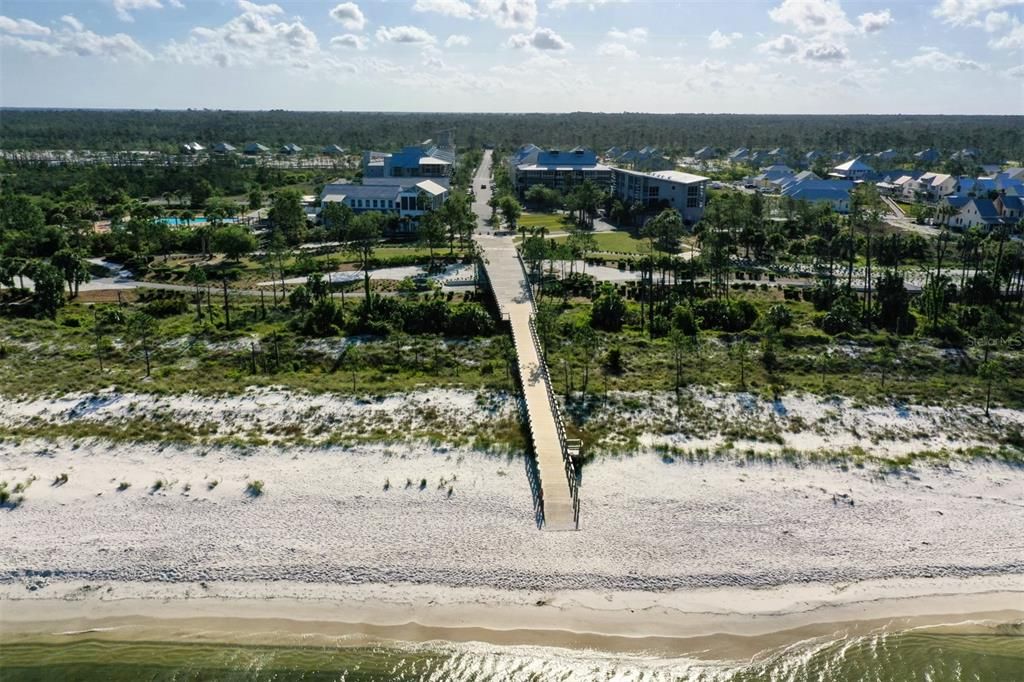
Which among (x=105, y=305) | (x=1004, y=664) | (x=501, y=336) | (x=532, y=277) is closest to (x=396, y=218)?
(x=532, y=277)

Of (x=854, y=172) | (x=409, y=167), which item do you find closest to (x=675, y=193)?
(x=409, y=167)

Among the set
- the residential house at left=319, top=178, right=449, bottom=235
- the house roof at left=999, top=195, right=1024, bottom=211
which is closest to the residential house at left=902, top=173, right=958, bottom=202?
the house roof at left=999, top=195, right=1024, bottom=211

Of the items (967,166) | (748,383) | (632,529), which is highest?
(967,166)

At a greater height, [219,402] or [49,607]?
[219,402]

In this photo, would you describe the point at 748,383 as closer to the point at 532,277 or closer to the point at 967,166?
the point at 532,277

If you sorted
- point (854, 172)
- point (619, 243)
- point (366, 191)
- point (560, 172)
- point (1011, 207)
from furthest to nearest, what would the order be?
point (854, 172), point (560, 172), point (1011, 207), point (366, 191), point (619, 243)

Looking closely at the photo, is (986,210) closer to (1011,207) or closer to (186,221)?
(1011,207)

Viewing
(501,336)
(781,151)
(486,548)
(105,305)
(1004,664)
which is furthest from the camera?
(781,151)

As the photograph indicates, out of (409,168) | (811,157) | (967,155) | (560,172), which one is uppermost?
(967,155)

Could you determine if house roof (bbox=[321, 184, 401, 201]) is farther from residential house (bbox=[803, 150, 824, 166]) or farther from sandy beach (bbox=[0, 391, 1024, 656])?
residential house (bbox=[803, 150, 824, 166])
